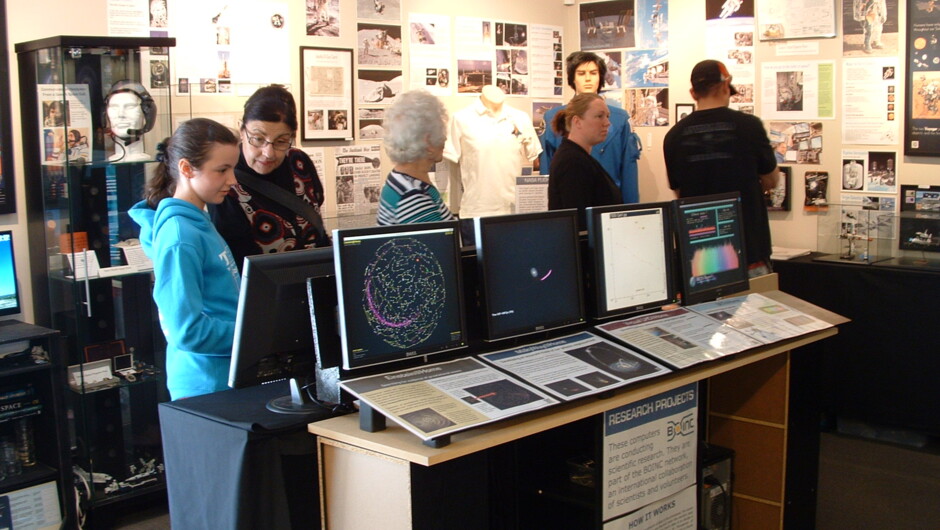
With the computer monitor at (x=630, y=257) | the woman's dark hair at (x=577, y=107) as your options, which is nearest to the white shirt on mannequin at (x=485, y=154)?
the woman's dark hair at (x=577, y=107)

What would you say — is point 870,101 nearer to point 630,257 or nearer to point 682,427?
point 630,257

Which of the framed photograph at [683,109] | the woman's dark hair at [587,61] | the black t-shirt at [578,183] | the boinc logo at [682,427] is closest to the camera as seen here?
the boinc logo at [682,427]

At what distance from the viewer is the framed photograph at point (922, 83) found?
4.95 metres

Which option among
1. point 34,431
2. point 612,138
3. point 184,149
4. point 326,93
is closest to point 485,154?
point 612,138

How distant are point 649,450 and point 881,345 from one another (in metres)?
2.42

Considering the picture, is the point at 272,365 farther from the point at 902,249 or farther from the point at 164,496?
the point at 902,249

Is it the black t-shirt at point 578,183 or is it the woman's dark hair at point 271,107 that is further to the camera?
the black t-shirt at point 578,183

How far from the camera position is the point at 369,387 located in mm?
2213

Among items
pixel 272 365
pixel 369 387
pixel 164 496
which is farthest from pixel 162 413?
pixel 164 496

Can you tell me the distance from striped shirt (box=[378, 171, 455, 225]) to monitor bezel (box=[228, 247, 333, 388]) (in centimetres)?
58

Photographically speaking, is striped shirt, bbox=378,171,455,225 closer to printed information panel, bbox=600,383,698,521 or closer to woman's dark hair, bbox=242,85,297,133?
woman's dark hair, bbox=242,85,297,133

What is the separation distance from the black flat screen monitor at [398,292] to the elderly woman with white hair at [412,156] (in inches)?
17.9

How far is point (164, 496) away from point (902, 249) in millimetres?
3714

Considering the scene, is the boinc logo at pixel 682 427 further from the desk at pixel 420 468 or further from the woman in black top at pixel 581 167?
the woman in black top at pixel 581 167
